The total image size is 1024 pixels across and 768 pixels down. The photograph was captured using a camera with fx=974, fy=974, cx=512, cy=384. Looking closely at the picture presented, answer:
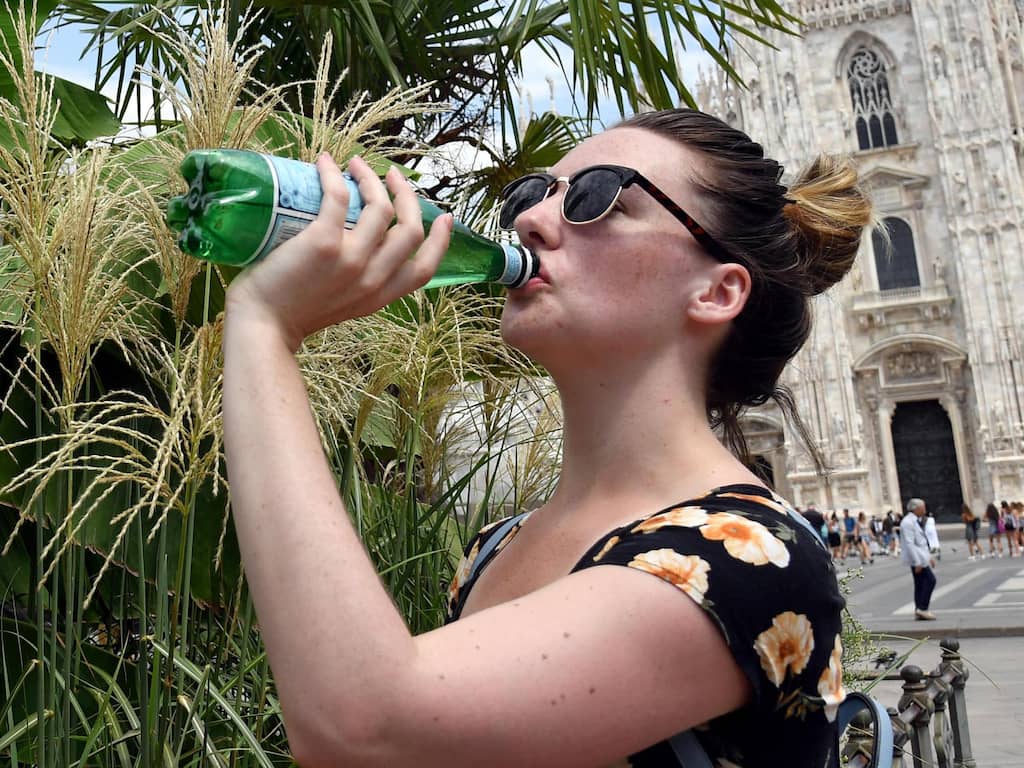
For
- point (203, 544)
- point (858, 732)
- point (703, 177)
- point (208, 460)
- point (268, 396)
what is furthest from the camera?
point (858, 732)

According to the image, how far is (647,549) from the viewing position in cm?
85

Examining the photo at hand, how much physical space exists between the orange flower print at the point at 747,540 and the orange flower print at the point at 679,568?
39 mm

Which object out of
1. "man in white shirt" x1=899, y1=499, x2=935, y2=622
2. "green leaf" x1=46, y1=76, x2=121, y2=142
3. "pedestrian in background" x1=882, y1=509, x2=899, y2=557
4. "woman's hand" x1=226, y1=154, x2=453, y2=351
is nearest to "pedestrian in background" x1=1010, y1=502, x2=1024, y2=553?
"pedestrian in background" x1=882, y1=509, x2=899, y2=557

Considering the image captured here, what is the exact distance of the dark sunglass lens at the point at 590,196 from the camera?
113 cm

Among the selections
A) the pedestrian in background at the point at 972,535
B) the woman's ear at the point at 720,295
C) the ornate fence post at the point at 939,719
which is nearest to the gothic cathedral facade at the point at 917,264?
the pedestrian in background at the point at 972,535

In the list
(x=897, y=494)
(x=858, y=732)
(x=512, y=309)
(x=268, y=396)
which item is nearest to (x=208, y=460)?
(x=512, y=309)

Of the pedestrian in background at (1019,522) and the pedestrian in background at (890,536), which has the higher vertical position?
the pedestrian in background at (1019,522)

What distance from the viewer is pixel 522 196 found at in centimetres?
128

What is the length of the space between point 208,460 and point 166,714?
0.43m

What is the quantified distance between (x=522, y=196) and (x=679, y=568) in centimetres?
62

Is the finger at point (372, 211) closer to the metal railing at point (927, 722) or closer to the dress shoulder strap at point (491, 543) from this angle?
the dress shoulder strap at point (491, 543)

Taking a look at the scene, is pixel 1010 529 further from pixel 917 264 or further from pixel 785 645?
pixel 785 645

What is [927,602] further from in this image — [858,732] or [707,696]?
[707,696]

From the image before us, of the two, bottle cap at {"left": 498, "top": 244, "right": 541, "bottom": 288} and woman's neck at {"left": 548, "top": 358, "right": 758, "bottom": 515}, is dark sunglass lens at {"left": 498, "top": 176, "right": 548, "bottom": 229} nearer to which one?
bottle cap at {"left": 498, "top": 244, "right": 541, "bottom": 288}
